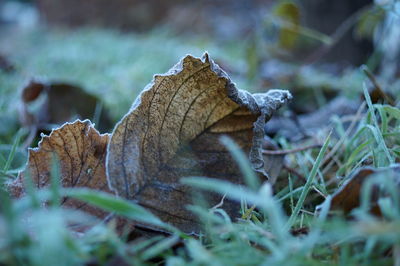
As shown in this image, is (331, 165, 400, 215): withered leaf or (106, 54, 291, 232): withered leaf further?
(106, 54, 291, 232): withered leaf

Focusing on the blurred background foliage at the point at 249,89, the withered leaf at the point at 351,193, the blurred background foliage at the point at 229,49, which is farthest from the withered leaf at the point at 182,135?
the blurred background foliage at the point at 229,49

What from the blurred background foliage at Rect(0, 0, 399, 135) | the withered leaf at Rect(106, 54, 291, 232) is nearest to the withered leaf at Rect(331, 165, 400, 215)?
the withered leaf at Rect(106, 54, 291, 232)

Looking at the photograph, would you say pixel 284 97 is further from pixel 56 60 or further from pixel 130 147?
pixel 56 60

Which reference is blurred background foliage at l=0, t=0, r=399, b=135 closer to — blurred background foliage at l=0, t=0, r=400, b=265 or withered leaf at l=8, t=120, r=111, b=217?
blurred background foliage at l=0, t=0, r=400, b=265

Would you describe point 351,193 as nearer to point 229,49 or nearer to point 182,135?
point 182,135

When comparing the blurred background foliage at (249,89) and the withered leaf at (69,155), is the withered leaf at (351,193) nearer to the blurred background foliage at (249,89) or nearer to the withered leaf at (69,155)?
the blurred background foliage at (249,89)

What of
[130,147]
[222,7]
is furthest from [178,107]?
[222,7]

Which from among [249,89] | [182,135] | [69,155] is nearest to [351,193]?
[182,135]

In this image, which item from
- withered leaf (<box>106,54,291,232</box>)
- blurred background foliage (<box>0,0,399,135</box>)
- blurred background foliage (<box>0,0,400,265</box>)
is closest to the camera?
blurred background foliage (<box>0,0,400,265</box>)
